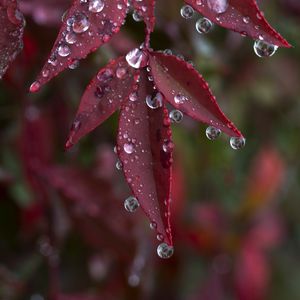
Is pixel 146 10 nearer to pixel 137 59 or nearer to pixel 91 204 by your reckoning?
pixel 137 59

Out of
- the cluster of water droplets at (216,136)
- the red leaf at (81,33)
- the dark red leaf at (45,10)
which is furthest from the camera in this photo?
the dark red leaf at (45,10)

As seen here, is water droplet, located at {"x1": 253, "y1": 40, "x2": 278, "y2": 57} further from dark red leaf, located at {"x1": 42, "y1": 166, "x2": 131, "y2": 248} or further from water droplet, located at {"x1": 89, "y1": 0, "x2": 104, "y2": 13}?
dark red leaf, located at {"x1": 42, "y1": 166, "x2": 131, "y2": 248}

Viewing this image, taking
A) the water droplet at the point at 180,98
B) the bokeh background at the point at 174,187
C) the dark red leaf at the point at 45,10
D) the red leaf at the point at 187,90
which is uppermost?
the red leaf at the point at 187,90

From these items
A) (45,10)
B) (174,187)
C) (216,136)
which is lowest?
(174,187)

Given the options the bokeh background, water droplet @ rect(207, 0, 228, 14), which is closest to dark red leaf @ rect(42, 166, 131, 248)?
the bokeh background

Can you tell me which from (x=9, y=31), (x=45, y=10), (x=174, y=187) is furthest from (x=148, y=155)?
(x=174, y=187)

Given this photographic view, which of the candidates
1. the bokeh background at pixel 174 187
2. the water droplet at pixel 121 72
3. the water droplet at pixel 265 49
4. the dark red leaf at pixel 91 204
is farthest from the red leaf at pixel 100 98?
the dark red leaf at pixel 91 204

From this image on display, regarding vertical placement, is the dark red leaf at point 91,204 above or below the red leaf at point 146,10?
below

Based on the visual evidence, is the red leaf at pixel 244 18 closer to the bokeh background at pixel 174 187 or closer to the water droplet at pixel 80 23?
the water droplet at pixel 80 23
